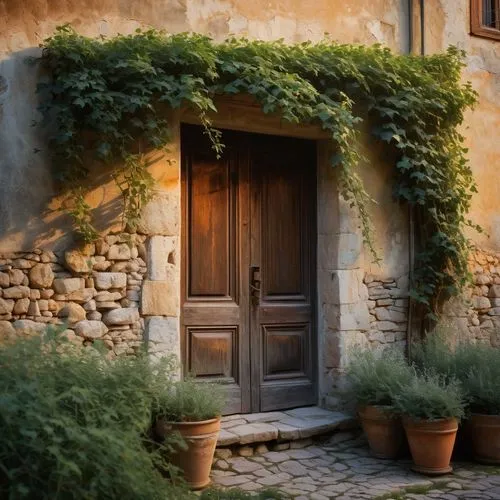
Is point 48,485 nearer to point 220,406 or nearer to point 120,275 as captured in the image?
point 220,406

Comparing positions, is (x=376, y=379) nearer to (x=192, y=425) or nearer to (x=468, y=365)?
(x=468, y=365)

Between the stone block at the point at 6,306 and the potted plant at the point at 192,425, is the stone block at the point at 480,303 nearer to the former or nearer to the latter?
the potted plant at the point at 192,425

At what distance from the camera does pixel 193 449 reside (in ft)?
13.7

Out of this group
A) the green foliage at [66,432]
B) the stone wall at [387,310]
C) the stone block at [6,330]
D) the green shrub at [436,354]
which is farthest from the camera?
the stone wall at [387,310]

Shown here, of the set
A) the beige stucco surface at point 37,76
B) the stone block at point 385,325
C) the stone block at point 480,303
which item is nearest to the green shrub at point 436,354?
the stone block at point 385,325

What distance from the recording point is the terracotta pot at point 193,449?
13.6ft

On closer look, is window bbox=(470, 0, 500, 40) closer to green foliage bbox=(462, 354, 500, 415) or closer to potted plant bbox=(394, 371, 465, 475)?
green foliage bbox=(462, 354, 500, 415)

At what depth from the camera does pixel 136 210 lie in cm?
486

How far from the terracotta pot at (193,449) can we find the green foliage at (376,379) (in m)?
1.36

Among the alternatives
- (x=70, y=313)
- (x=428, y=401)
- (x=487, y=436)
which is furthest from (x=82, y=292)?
(x=487, y=436)

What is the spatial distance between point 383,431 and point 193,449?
60.5 inches

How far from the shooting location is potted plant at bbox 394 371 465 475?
4.61m

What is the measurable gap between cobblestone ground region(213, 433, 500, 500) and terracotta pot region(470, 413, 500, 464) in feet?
0.31

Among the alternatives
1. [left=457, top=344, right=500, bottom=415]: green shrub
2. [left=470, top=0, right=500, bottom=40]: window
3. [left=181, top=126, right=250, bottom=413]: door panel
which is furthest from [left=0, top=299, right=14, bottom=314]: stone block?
[left=470, top=0, right=500, bottom=40]: window
